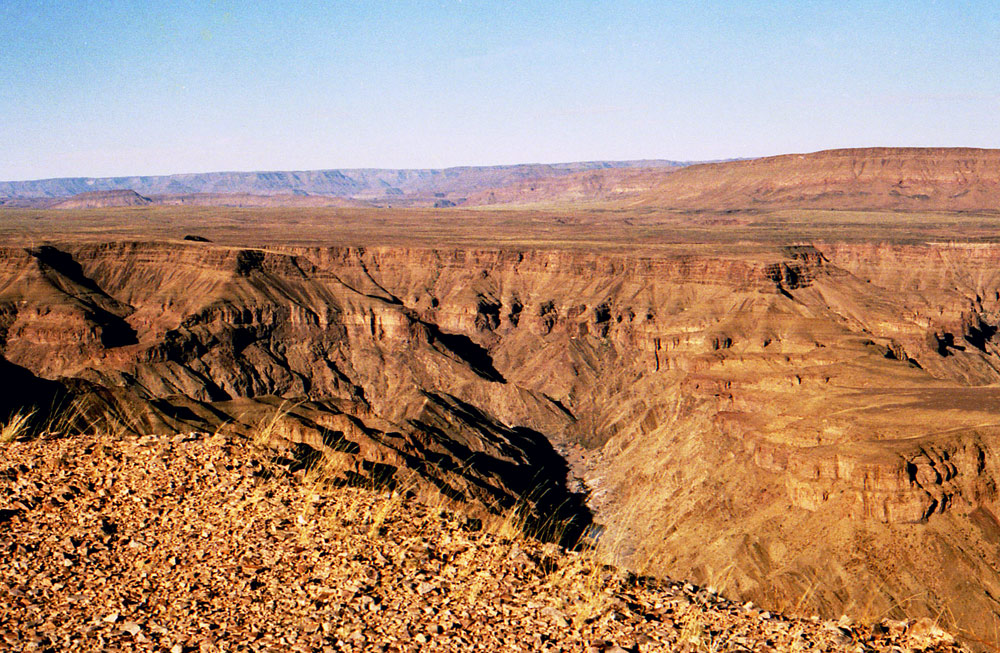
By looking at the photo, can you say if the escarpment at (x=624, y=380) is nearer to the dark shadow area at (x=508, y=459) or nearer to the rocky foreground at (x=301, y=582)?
the dark shadow area at (x=508, y=459)

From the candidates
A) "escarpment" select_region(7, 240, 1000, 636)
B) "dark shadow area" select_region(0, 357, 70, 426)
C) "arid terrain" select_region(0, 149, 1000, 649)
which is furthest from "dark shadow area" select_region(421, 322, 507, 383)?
"dark shadow area" select_region(0, 357, 70, 426)

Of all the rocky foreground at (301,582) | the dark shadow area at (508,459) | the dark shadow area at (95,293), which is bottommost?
the dark shadow area at (508,459)

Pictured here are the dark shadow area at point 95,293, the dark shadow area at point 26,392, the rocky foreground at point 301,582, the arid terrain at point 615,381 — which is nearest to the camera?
the rocky foreground at point 301,582

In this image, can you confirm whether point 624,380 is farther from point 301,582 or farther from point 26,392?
point 301,582

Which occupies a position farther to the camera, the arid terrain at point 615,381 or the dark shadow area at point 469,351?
the dark shadow area at point 469,351

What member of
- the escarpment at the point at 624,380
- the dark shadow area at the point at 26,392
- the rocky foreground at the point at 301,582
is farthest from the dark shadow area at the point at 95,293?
the rocky foreground at the point at 301,582

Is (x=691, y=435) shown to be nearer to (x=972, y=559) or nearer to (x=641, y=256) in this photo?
(x=972, y=559)

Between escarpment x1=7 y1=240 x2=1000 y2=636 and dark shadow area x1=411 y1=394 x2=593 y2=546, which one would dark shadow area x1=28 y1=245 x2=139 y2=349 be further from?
dark shadow area x1=411 y1=394 x2=593 y2=546

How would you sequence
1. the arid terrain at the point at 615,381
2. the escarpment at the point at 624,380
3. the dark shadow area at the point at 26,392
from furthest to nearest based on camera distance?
the escarpment at the point at 624,380, the arid terrain at the point at 615,381, the dark shadow area at the point at 26,392
